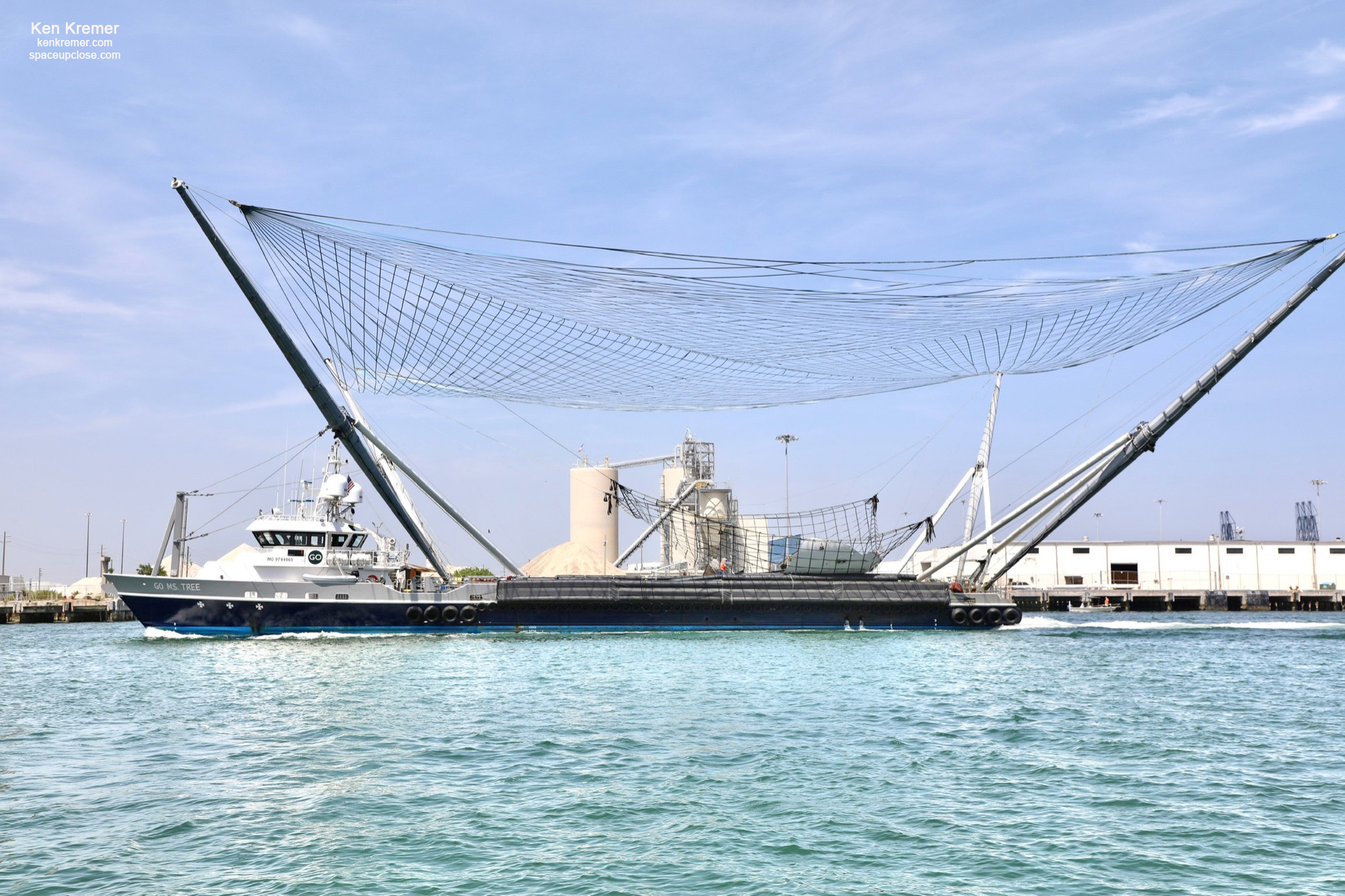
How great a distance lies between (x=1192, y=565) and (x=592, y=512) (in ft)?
174

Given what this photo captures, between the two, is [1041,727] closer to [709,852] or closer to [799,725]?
[799,725]

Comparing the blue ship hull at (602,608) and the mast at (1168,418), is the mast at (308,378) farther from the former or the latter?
the mast at (1168,418)

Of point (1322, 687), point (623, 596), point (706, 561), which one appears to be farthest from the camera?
point (706, 561)

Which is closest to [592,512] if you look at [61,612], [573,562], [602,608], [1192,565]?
[573,562]

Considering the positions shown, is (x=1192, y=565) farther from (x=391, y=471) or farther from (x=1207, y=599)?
(x=391, y=471)

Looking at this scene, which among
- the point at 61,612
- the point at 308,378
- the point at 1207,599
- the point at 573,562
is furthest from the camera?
the point at 573,562

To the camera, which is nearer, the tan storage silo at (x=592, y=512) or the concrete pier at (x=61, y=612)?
the concrete pier at (x=61, y=612)

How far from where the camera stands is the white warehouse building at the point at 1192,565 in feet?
270

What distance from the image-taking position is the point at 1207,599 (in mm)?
79312

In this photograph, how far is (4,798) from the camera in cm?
1109

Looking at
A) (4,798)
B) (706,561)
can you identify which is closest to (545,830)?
(4,798)

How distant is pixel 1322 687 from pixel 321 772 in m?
21.0

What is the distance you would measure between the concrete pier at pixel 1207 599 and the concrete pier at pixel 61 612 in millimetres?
66962

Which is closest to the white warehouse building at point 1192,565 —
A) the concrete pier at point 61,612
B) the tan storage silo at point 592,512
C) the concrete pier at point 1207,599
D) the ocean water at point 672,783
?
the concrete pier at point 1207,599
